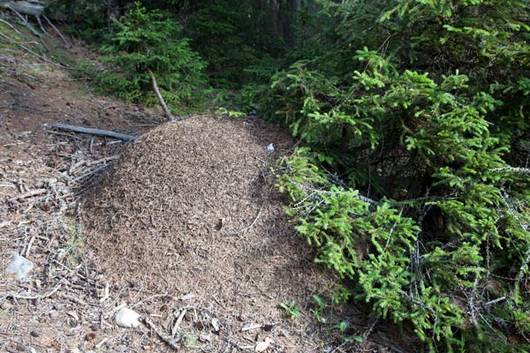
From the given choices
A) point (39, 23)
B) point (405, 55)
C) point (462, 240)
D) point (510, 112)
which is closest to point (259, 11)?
point (39, 23)

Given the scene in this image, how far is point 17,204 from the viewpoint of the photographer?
4.05 meters

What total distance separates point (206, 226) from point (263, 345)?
3.47ft

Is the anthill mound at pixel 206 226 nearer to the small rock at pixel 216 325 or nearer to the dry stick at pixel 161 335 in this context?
the small rock at pixel 216 325

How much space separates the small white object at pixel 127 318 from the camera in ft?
10.3

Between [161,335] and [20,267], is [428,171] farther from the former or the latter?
[20,267]

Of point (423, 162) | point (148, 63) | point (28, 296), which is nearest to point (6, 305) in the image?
point (28, 296)

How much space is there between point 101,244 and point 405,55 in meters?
3.13

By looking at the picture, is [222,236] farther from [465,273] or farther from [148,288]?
[465,273]

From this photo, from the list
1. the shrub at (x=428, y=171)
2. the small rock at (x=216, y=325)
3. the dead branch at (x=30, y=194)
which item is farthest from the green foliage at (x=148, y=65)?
the small rock at (x=216, y=325)

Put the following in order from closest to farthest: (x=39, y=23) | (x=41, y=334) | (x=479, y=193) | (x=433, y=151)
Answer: (x=41, y=334), (x=479, y=193), (x=433, y=151), (x=39, y=23)

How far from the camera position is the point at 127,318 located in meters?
3.16

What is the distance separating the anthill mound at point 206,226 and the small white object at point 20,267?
505mm

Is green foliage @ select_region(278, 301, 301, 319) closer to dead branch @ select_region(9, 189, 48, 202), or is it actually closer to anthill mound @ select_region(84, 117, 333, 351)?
anthill mound @ select_region(84, 117, 333, 351)

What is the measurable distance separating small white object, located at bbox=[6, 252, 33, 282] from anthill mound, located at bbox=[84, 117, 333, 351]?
51 centimetres
